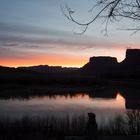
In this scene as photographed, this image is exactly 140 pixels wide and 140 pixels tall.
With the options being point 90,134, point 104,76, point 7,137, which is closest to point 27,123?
point 7,137

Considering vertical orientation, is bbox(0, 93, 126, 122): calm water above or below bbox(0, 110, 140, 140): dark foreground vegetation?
below

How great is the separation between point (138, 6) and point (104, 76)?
136 metres

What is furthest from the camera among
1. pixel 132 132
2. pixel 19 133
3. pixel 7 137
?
pixel 132 132

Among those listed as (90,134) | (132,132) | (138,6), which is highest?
(138,6)

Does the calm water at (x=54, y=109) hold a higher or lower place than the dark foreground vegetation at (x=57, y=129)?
lower

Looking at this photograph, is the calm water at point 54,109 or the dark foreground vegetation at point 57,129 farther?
the calm water at point 54,109

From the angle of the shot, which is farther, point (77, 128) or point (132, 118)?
point (132, 118)

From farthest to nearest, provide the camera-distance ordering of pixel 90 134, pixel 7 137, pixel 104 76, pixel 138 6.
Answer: pixel 104 76
pixel 7 137
pixel 90 134
pixel 138 6

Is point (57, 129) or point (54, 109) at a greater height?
point (57, 129)

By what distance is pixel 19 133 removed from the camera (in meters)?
15.0

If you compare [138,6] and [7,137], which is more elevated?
[138,6]

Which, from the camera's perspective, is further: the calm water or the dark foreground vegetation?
the calm water

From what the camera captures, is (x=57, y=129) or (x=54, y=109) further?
(x=54, y=109)

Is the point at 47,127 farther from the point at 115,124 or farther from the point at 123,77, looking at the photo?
the point at 123,77
